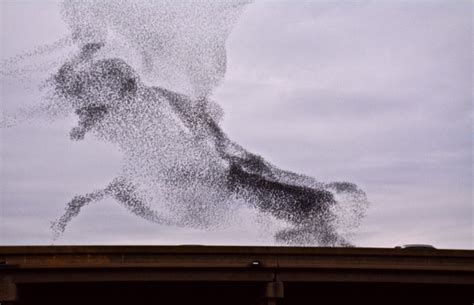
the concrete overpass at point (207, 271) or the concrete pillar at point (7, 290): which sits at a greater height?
the concrete overpass at point (207, 271)

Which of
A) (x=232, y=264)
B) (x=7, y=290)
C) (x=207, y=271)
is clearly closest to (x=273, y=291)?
(x=232, y=264)

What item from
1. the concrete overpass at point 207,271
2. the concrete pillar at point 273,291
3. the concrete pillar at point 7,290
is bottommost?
the concrete pillar at point 7,290

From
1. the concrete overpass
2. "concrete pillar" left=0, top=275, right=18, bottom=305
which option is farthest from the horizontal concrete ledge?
"concrete pillar" left=0, top=275, right=18, bottom=305

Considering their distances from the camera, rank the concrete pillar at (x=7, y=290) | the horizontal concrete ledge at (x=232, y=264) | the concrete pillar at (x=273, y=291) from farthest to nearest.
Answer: the concrete pillar at (x=273, y=291)
the horizontal concrete ledge at (x=232, y=264)
the concrete pillar at (x=7, y=290)

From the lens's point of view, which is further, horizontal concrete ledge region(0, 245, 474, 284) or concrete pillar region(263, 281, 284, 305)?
concrete pillar region(263, 281, 284, 305)

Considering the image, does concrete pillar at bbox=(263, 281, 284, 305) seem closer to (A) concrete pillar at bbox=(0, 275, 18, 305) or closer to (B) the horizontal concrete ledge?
(B) the horizontal concrete ledge

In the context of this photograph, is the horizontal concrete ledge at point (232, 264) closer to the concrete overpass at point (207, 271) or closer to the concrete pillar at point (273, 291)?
the concrete overpass at point (207, 271)

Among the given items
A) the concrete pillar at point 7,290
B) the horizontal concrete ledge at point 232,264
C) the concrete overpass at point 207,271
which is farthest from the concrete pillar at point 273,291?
the concrete pillar at point 7,290

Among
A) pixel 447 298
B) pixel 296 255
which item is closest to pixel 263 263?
pixel 296 255

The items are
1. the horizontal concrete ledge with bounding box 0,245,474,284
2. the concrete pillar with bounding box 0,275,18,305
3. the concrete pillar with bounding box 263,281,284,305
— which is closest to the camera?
the concrete pillar with bounding box 0,275,18,305

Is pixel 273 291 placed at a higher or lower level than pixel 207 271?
lower

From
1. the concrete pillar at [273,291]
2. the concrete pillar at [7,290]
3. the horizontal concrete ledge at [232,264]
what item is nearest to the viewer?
the concrete pillar at [7,290]

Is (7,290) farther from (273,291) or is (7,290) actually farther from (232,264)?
(273,291)

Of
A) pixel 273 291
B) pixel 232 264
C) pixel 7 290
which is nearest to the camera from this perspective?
pixel 7 290
